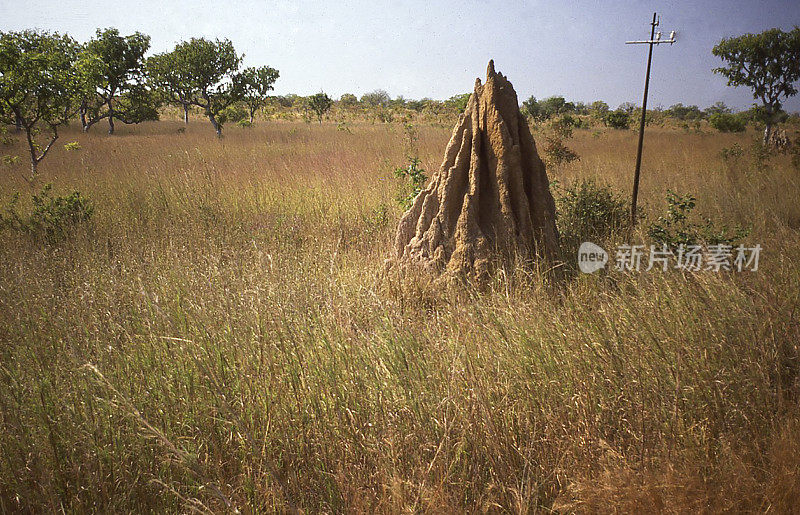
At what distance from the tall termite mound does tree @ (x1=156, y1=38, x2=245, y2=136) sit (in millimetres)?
26253

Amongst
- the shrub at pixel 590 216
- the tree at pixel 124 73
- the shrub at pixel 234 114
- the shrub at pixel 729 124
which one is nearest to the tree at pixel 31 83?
the shrub at pixel 590 216

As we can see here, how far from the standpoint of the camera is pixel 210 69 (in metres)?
27.7

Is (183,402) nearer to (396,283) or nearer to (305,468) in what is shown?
(305,468)

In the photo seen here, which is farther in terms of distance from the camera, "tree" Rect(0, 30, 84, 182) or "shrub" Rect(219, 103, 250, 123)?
"shrub" Rect(219, 103, 250, 123)

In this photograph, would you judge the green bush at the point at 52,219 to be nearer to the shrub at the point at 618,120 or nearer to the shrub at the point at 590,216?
the shrub at the point at 590,216

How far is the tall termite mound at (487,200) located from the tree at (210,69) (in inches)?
1034

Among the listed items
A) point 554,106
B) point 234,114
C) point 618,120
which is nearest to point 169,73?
point 234,114

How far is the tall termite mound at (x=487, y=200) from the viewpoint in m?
4.36

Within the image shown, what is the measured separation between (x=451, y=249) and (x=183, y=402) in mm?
2944

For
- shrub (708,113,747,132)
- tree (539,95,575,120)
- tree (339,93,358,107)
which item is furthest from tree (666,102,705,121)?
tree (339,93,358,107)

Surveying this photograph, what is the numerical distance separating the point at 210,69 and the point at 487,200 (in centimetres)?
2980

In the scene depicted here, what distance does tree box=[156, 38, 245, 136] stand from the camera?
89.2 ft

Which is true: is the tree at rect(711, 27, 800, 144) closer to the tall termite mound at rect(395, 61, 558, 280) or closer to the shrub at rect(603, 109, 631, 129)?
the shrub at rect(603, 109, 631, 129)

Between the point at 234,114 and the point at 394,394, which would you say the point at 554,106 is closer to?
the point at 234,114
